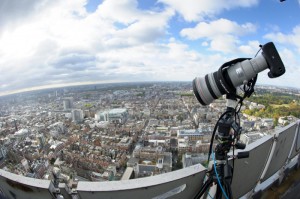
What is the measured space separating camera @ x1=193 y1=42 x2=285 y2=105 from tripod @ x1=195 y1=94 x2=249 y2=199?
9cm

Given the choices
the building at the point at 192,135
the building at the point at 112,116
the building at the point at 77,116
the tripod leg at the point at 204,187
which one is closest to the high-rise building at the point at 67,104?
the building at the point at 77,116

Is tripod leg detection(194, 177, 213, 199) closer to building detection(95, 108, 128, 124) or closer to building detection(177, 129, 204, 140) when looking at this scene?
building detection(177, 129, 204, 140)

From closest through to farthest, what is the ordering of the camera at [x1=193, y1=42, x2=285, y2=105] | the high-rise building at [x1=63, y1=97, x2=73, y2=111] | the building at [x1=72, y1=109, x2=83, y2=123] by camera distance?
the camera at [x1=193, y1=42, x2=285, y2=105] → the building at [x1=72, y1=109, x2=83, y2=123] → the high-rise building at [x1=63, y1=97, x2=73, y2=111]

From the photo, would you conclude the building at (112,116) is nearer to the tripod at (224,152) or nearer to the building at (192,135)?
the building at (192,135)

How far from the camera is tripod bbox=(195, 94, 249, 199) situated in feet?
3.49

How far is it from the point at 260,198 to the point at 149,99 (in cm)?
3070

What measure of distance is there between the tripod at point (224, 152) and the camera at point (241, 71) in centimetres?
9

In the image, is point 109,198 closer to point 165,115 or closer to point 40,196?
point 40,196

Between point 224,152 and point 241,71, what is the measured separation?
1.65ft

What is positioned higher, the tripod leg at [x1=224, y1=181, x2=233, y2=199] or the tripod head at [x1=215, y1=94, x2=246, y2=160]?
the tripod head at [x1=215, y1=94, x2=246, y2=160]

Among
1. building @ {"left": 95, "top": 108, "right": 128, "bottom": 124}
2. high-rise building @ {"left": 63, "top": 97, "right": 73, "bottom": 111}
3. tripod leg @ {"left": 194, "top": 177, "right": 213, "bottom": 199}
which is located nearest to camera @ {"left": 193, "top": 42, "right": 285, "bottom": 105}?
tripod leg @ {"left": 194, "top": 177, "right": 213, "bottom": 199}

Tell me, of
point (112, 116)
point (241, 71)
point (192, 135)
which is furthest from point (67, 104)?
point (241, 71)

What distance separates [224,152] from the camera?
3.65 feet

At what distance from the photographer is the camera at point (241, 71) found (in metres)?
1.04
